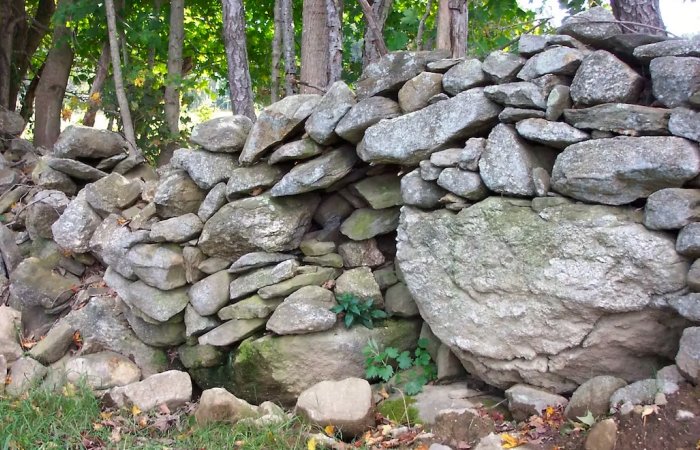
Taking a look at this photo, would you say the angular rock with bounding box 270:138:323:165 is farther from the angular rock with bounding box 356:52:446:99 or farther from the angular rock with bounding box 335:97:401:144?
the angular rock with bounding box 356:52:446:99

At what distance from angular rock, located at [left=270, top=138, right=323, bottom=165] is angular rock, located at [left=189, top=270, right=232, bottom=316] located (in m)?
1.07

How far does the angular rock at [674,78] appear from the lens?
11.6ft

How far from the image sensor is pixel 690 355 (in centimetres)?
335

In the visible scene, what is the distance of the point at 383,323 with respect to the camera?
4.94m

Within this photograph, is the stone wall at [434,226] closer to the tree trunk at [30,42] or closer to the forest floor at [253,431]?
the forest floor at [253,431]

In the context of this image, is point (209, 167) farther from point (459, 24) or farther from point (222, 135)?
point (459, 24)

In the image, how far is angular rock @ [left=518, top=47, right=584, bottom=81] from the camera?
402cm

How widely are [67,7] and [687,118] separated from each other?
7.20m

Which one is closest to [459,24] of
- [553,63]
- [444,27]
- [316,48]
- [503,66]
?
[444,27]

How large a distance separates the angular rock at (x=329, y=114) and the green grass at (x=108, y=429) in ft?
6.85

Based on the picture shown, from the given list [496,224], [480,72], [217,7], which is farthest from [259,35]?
[496,224]

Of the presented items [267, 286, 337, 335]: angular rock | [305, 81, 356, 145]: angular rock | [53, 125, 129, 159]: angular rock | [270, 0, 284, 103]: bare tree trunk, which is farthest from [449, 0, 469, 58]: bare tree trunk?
[53, 125, 129, 159]: angular rock

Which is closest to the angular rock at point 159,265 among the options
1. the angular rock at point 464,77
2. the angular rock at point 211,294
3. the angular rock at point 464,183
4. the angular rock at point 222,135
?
the angular rock at point 211,294

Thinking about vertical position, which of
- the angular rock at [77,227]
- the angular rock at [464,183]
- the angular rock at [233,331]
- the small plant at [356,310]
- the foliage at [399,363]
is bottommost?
the foliage at [399,363]
